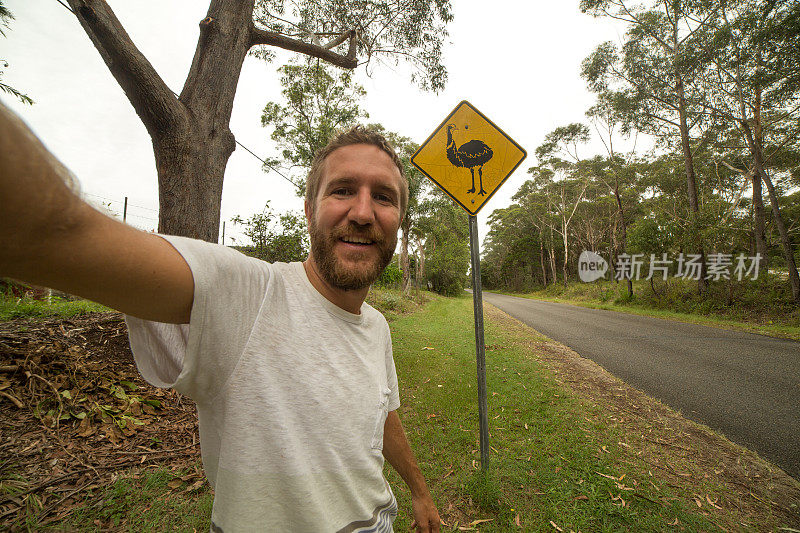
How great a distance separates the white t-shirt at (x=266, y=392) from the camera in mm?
805

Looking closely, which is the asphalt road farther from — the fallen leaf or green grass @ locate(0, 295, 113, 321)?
green grass @ locate(0, 295, 113, 321)

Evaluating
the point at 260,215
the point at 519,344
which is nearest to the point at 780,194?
the point at 519,344

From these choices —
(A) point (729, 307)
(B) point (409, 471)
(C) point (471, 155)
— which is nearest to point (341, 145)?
(B) point (409, 471)

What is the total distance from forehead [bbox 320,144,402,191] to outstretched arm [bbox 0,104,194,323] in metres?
0.80

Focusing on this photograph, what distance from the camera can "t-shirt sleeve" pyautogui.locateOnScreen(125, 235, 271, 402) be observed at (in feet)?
2.46

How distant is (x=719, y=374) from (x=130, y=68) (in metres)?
9.28

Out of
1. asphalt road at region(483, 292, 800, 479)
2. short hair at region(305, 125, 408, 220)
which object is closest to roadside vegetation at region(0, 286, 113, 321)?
short hair at region(305, 125, 408, 220)

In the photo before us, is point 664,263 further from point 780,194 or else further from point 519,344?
point 780,194

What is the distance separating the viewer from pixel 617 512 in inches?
86.8

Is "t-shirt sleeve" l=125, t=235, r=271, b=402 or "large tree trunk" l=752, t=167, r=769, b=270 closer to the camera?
"t-shirt sleeve" l=125, t=235, r=271, b=402

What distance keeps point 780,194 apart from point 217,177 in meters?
39.7

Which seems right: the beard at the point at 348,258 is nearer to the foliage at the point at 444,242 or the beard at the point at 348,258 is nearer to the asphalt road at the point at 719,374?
the asphalt road at the point at 719,374

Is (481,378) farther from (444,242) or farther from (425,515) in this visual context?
(444,242)

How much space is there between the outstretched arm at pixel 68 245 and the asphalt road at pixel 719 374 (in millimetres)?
4804
